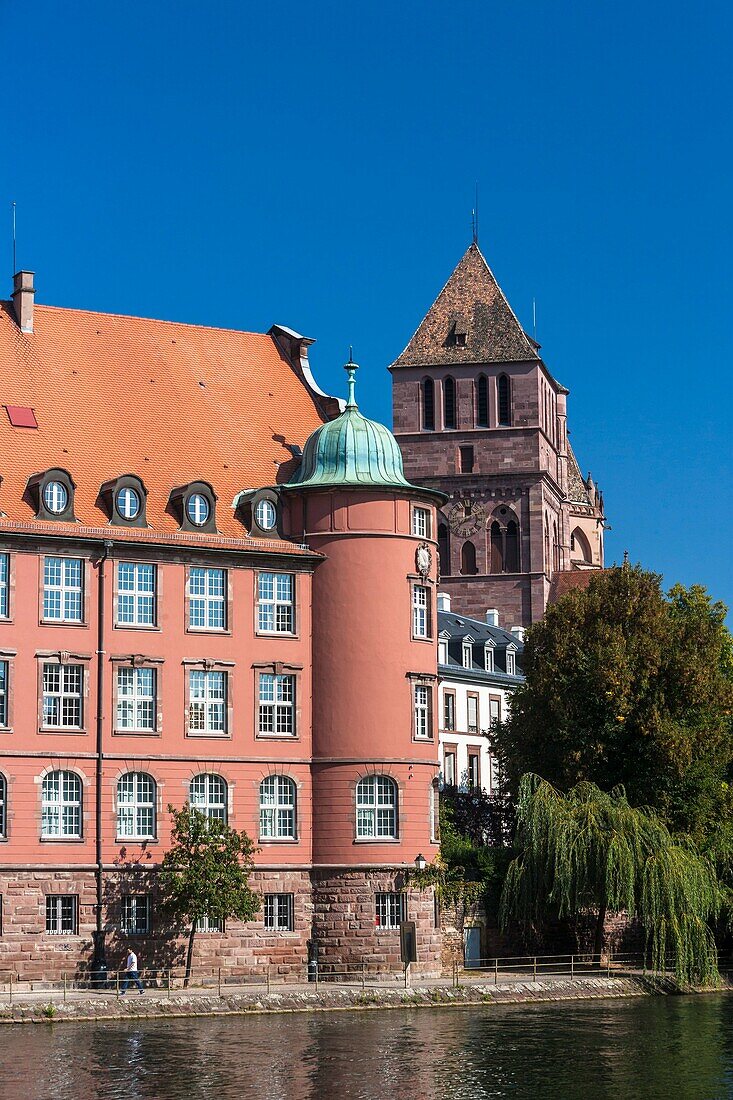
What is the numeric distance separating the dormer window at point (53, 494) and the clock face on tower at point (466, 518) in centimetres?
6706

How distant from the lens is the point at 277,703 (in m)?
71.2

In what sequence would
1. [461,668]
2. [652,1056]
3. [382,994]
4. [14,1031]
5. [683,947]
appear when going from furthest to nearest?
[461,668] < [683,947] < [382,994] < [14,1031] < [652,1056]

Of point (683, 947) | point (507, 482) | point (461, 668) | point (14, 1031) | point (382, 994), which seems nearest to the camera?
point (14, 1031)

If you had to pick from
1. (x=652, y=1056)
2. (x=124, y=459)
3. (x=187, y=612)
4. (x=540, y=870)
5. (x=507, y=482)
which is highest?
(x=507, y=482)

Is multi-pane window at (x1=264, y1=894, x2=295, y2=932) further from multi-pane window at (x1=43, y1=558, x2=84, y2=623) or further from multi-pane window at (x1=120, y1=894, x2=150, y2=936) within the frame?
multi-pane window at (x1=43, y1=558, x2=84, y2=623)

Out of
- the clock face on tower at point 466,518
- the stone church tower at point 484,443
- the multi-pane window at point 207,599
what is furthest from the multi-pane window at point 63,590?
the clock face on tower at point 466,518

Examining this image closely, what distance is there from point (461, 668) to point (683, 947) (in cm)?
3978

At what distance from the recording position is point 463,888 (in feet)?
241

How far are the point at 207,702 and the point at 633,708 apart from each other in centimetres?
1697

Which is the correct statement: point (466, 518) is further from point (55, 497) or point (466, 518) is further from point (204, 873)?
point (204, 873)

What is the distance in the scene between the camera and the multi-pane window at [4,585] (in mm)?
66938

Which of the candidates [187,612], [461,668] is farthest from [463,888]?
[461,668]

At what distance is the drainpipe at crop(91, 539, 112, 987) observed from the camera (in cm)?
6512

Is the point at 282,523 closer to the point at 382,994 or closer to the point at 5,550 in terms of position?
the point at 5,550
